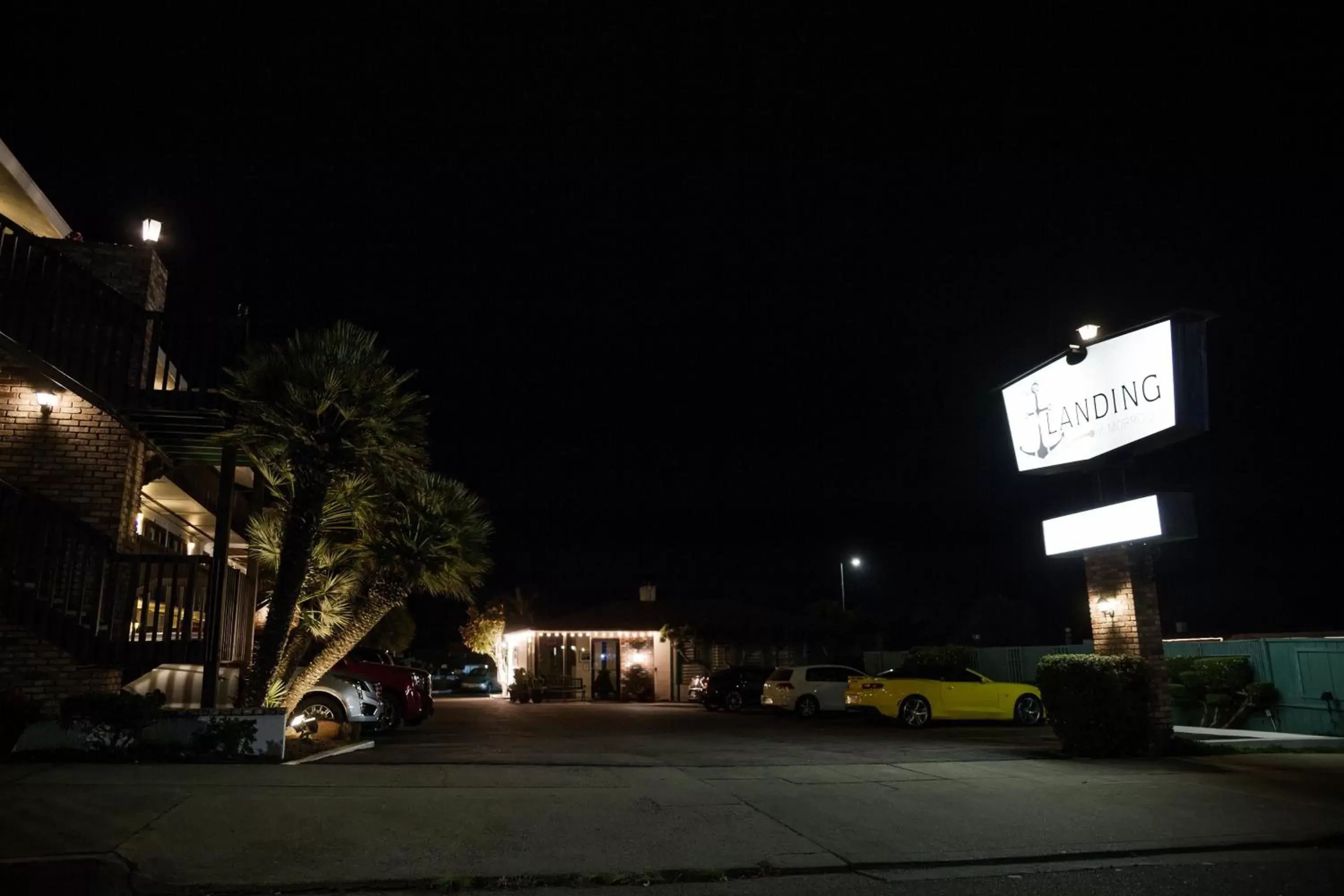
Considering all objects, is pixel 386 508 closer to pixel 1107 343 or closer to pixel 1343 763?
pixel 1107 343

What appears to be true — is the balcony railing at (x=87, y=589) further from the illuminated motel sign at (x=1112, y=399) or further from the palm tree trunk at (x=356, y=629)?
the illuminated motel sign at (x=1112, y=399)

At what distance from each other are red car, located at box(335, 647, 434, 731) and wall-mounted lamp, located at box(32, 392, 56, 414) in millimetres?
6577

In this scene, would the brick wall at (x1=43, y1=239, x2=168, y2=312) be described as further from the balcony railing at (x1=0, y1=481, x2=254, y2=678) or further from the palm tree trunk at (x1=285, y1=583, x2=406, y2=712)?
the palm tree trunk at (x1=285, y1=583, x2=406, y2=712)

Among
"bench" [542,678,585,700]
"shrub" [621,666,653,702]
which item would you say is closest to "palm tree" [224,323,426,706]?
"bench" [542,678,585,700]

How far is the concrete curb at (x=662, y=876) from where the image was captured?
584 cm

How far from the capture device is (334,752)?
1205 cm

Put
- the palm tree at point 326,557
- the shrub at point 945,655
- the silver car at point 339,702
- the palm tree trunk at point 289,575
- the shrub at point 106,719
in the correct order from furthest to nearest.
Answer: the shrub at point 945,655 < the silver car at point 339,702 < the palm tree at point 326,557 < the palm tree trunk at point 289,575 < the shrub at point 106,719

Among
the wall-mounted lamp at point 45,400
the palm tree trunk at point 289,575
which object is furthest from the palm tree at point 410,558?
the wall-mounted lamp at point 45,400

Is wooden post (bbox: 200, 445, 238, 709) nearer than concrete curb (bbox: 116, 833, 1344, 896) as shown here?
No

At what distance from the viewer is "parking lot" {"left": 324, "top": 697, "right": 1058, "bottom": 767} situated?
1241 cm

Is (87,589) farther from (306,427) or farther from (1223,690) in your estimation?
(1223,690)

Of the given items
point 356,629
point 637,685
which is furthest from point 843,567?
point 356,629

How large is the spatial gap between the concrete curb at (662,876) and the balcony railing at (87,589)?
5.68m

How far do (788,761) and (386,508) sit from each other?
257 inches
